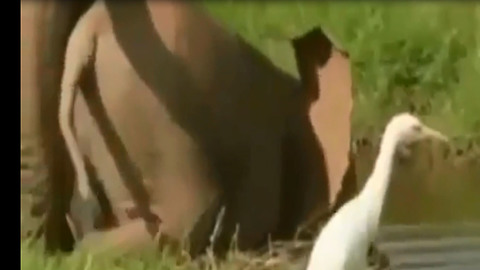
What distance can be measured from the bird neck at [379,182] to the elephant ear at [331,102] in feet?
0.06

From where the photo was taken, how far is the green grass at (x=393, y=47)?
38.6 inches

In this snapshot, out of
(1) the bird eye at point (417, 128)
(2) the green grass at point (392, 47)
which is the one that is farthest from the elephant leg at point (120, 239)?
(1) the bird eye at point (417, 128)

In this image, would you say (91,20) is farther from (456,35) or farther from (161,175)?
(456,35)

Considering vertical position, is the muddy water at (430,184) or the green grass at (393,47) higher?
the green grass at (393,47)

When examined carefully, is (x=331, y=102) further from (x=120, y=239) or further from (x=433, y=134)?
(x=120, y=239)

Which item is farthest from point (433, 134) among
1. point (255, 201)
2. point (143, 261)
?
point (143, 261)

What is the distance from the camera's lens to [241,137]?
965mm

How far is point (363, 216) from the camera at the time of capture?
0.97 m

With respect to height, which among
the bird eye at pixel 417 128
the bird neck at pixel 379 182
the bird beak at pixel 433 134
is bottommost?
the bird neck at pixel 379 182

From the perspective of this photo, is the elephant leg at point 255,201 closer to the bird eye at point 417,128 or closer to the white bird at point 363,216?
the white bird at point 363,216

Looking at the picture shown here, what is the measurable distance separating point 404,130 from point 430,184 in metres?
0.07

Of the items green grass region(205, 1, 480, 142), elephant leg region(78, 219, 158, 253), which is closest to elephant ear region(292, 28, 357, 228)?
green grass region(205, 1, 480, 142)
